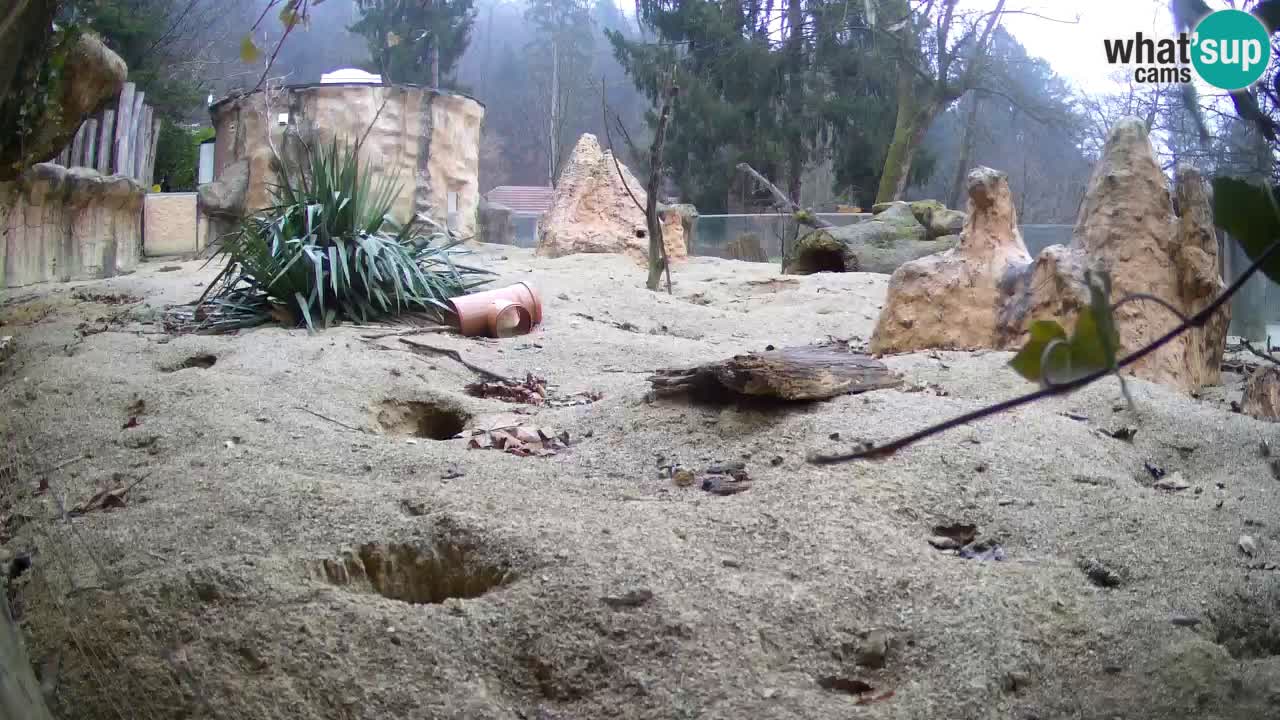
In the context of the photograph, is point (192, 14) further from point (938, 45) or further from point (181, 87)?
point (938, 45)

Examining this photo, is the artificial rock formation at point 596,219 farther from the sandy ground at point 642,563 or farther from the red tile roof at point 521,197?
the red tile roof at point 521,197

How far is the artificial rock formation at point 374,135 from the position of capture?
11.8m

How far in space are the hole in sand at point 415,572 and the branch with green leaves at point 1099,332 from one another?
4.09ft

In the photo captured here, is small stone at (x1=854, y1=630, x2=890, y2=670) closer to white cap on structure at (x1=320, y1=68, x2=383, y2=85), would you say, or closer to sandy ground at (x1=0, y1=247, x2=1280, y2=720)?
sandy ground at (x1=0, y1=247, x2=1280, y2=720)

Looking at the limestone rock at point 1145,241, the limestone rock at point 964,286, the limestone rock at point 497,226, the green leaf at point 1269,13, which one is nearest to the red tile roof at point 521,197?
the limestone rock at point 497,226

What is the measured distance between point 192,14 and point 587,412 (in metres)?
13.7

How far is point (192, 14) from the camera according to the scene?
14.3 metres

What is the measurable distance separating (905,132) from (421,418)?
12.6 meters

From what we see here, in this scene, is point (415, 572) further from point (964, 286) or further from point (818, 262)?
point (818, 262)

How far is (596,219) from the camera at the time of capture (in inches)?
422

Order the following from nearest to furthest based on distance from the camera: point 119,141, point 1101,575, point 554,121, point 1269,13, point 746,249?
point 1269,13, point 1101,575, point 119,141, point 746,249, point 554,121

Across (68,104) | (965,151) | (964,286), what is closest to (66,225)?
(68,104)

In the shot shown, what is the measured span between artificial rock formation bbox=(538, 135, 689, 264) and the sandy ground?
7273 mm

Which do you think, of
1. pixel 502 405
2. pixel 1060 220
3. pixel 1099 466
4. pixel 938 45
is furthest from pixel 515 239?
pixel 1099 466
